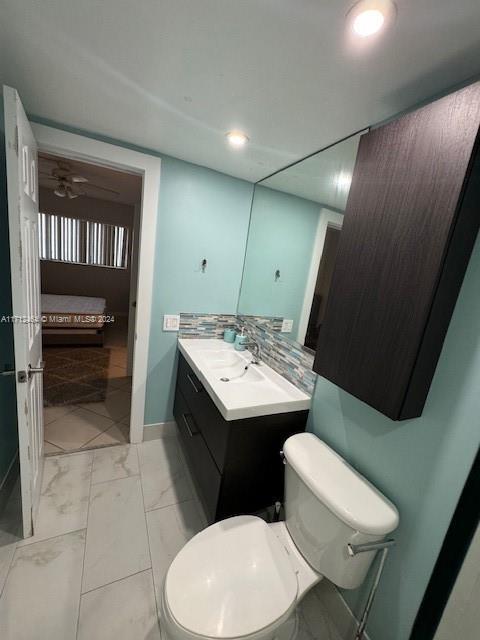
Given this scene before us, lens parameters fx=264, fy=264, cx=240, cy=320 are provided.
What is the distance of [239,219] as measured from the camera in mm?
2049

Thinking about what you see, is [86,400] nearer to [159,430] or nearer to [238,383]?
[159,430]

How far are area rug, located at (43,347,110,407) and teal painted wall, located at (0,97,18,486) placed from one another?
2.82 ft

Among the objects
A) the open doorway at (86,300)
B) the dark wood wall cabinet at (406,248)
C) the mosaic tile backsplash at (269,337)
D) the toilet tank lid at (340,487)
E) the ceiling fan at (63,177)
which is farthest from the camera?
the ceiling fan at (63,177)

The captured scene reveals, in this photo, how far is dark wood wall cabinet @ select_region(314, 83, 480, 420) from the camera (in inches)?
28.9

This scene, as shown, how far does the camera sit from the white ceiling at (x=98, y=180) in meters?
3.03

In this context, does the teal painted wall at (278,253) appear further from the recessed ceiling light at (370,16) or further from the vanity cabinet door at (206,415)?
the recessed ceiling light at (370,16)

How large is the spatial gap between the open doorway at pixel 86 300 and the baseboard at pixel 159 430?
0.19m

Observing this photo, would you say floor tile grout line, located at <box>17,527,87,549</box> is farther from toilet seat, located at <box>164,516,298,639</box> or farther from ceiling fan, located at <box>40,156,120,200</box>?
ceiling fan, located at <box>40,156,120,200</box>

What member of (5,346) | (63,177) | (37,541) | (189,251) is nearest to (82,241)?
(63,177)

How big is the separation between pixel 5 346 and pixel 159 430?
1.24 m

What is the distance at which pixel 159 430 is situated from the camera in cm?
220

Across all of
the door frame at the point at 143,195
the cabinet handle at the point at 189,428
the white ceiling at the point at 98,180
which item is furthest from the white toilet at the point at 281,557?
the white ceiling at the point at 98,180

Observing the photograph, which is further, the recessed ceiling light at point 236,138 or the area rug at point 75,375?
the area rug at point 75,375

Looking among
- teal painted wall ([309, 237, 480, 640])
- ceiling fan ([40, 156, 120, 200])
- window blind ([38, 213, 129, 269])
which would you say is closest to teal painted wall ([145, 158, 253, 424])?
teal painted wall ([309, 237, 480, 640])
